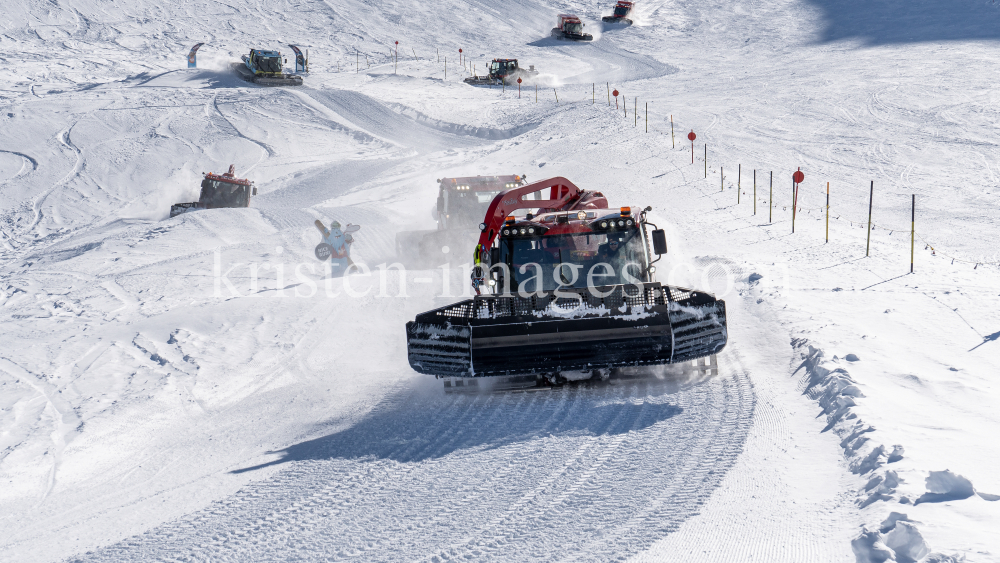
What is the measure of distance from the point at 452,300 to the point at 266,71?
89.1ft

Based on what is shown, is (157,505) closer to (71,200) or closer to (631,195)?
(631,195)

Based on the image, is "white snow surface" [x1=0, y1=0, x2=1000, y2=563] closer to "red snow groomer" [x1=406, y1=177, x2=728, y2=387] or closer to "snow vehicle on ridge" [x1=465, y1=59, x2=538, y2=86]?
"red snow groomer" [x1=406, y1=177, x2=728, y2=387]

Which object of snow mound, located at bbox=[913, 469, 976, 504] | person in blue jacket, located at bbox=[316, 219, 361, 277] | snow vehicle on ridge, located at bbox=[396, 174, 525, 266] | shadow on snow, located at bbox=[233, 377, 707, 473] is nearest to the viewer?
snow mound, located at bbox=[913, 469, 976, 504]

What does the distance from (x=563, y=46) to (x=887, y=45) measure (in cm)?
1667

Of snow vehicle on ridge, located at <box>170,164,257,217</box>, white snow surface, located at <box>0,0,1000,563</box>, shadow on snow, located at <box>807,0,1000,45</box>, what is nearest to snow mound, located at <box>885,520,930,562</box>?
white snow surface, located at <box>0,0,1000,563</box>

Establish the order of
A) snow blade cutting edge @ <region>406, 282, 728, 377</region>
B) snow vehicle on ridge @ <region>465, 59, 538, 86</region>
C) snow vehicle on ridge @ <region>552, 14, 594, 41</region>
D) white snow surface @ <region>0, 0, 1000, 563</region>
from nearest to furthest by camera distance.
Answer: white snow surface @ <region>0, 0, 1000, 563</region> < snow blade cutting edge @ <region>406, 282, 728, 377</region> < snow vehicle on ridge @ <region>465, 59, 538, 86</region> < snow vehicle on ridge @ <region>552, 14, 594, 41</region>

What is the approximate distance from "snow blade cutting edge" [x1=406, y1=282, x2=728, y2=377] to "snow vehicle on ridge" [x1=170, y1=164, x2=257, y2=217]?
50.1 ft

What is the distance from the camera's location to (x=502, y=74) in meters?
39.2

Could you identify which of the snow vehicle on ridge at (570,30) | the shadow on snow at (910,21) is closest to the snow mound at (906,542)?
the shadow on snow at (910,21)

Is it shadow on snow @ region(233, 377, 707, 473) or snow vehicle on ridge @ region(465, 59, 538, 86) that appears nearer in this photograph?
shadow on snow @ region(233, 377, 707, 473)

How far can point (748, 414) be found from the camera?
21.6 feet

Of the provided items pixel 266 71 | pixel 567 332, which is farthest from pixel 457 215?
pixel 266 71

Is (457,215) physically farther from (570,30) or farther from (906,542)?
(570,30)

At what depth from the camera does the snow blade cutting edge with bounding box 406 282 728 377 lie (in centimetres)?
731
